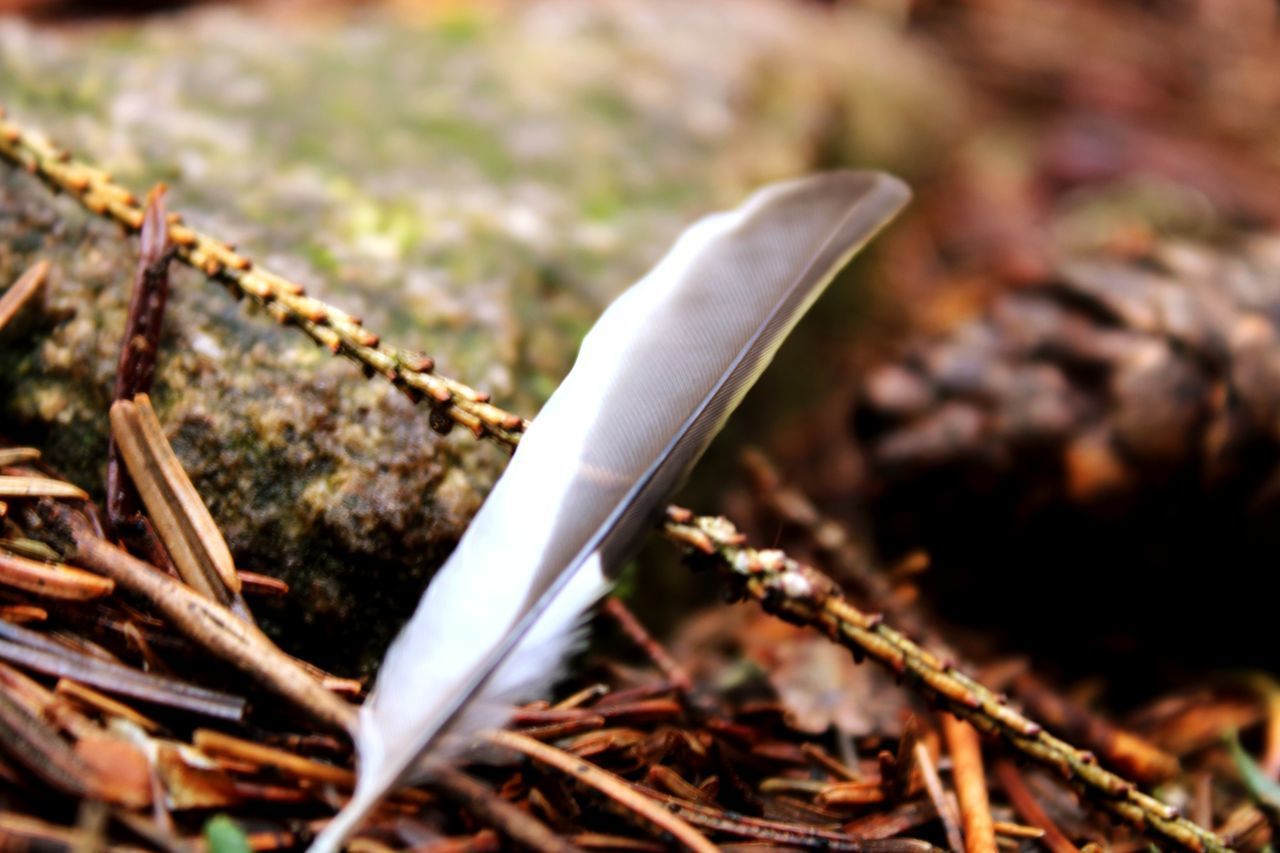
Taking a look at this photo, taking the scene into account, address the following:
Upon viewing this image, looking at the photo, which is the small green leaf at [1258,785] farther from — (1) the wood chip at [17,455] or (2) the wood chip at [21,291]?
(2) the wood chip at [21,291]

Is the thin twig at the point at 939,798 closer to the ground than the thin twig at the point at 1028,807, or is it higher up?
higher up

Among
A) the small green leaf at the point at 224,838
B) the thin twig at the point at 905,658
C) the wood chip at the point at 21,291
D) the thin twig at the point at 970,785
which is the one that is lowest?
the thin twig at the point at 970,785

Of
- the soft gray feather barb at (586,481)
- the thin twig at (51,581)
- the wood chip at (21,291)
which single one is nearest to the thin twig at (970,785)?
the soft gray feather barb at (586,481)

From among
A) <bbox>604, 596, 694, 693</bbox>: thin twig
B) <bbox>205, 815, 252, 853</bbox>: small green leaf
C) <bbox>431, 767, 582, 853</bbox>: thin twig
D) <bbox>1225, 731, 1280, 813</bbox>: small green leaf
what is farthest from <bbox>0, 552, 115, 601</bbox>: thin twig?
<bbox>1225, 731, 1280, 813</bbox>: small green leaf

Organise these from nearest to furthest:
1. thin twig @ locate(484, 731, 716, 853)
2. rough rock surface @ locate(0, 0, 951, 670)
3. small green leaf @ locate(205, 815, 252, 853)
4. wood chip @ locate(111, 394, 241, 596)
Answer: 1. small green leaf @ locate(205, 815, 252, 853)
2. thin twig @ locate(484, 731, 716, 853)
3. wood chip @ locate(111, 394, 241, 596)
4. rough rock surface @ locate(0, 0, 951, 670)

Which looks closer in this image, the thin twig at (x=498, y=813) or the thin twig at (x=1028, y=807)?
the thin twig at (x=498, y=813)

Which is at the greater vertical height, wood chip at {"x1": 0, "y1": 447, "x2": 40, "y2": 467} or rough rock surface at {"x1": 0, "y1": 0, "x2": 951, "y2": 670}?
rough rock surface at {"x1": 0, "y1": 0, "x2": 951, "y2": 670}

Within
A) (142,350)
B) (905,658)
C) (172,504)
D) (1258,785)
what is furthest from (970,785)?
(142,350)

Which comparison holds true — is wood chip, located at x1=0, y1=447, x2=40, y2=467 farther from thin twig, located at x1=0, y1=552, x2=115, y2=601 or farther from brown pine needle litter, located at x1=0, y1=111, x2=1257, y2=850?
thin twig, located at x1=0, y1=552, x2=115, y2=601
